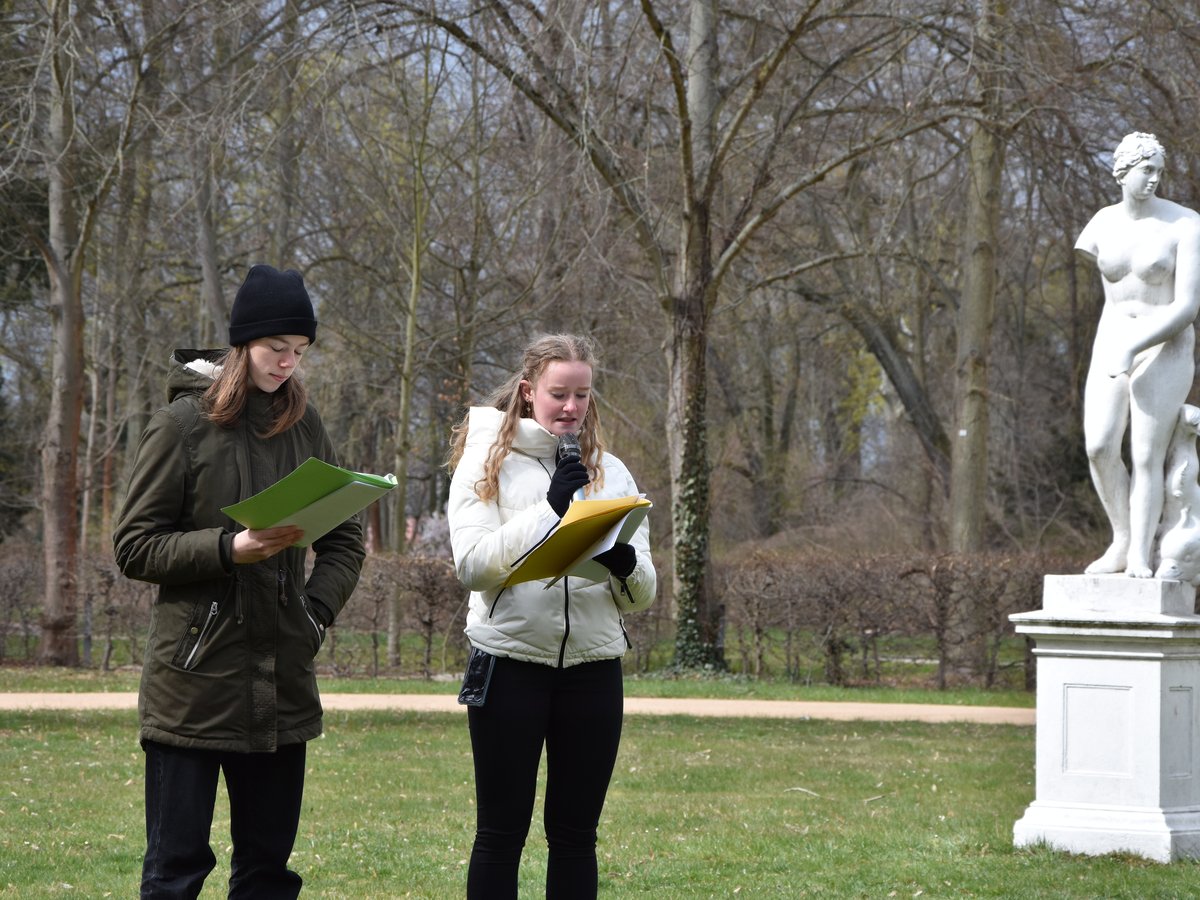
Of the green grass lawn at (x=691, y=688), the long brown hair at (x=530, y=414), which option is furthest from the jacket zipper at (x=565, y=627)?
the green grass lawn at (x=691, y=688)

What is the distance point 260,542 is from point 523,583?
79cm

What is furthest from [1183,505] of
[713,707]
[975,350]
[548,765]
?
[975,350]

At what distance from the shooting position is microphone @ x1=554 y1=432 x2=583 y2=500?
12.8ft

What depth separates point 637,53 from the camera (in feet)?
53.8

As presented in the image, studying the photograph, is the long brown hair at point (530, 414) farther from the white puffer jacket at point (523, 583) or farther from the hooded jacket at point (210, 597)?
the hooded jacket at point (210, 597)

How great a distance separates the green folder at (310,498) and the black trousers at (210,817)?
588mm

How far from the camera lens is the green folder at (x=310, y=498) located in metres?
3.35

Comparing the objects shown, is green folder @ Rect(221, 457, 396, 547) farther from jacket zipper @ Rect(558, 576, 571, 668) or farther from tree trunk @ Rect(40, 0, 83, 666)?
tree trunk @ Rect(40, 0, 83, 666)

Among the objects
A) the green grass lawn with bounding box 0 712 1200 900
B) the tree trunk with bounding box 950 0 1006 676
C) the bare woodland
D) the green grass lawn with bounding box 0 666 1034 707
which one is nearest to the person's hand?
the green grass lawn with bounding box 0 712 1200 900

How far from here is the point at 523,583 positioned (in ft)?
13.1

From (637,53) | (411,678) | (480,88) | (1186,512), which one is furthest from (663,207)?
(1186,512)

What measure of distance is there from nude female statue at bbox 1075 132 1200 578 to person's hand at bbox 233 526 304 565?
4986 millimetres

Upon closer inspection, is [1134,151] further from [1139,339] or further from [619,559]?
[619,559]

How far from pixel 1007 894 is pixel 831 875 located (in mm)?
735
